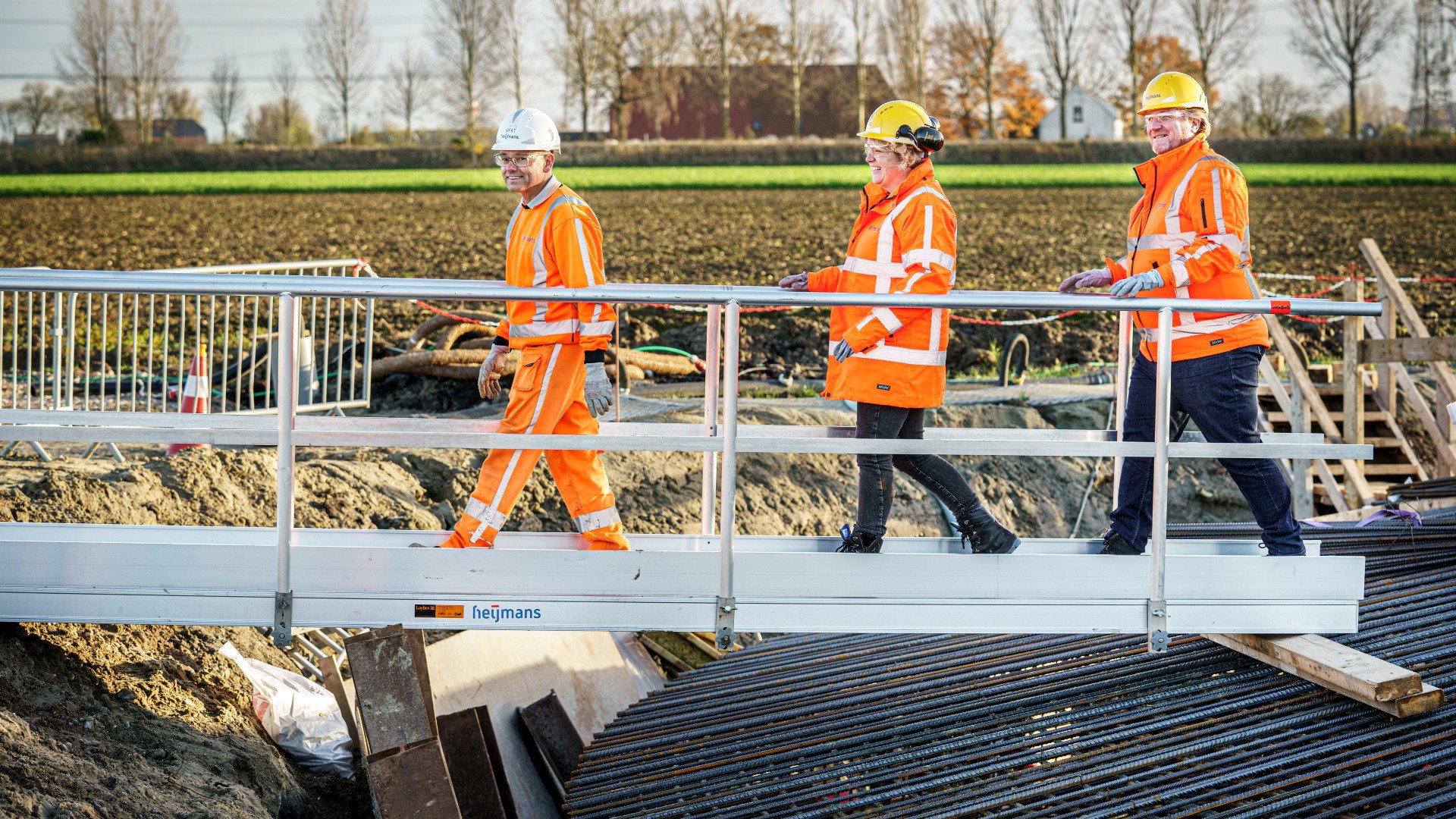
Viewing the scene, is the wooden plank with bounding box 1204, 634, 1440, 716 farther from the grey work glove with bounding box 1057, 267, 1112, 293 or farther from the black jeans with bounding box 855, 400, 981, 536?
the grey work glove with bounding box 1057, 267, 1112, 293

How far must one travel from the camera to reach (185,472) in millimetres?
7070

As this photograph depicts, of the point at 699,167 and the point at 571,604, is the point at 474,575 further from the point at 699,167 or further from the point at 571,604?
the point at 699,167

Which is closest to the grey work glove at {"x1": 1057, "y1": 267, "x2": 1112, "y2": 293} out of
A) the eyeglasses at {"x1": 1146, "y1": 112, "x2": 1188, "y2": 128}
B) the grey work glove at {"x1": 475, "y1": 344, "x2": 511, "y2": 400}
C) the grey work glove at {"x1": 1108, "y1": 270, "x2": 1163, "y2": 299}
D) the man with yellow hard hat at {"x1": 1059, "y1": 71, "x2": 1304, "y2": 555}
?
the man with yellow hard hat at {"x1": 1059, "y1": 71, "x2": 1304, "y2": 555}

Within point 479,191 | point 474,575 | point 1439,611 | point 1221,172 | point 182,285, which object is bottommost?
point 1439,611

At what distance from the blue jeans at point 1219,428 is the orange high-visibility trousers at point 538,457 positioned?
207cm

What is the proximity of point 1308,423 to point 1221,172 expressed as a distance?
6305 millimetres

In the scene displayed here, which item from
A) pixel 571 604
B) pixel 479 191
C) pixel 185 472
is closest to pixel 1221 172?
pixel 571 604

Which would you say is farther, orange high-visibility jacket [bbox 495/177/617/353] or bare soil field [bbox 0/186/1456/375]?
bare soil field [bbox 0/186/1456/375]

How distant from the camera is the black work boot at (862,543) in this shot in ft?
14.8

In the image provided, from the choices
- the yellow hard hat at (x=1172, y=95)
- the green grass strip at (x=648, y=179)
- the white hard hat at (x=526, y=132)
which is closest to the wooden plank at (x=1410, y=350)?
the yellow hard hat at (x=1172, y=95)

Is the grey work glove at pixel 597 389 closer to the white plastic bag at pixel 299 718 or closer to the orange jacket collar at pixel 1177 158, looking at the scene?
the orange jacket collar at pixel 1177 158

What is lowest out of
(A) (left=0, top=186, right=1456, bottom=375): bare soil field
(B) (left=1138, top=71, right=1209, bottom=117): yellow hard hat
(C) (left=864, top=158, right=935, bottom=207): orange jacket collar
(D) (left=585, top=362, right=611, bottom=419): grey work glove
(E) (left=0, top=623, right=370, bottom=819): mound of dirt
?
(E) (left=0, top=623, right=370, bottom=819): mound of dirt

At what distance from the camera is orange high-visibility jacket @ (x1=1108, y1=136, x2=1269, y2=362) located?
14.4ft

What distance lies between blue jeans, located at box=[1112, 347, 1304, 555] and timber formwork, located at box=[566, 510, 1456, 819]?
0.67 metres
